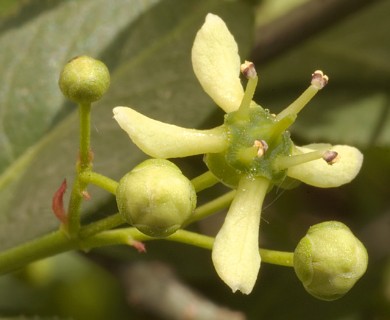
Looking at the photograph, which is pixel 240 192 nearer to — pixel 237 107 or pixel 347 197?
pixel 237 107

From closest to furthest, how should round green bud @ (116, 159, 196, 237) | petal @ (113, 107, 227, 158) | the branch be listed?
round green bud @ (116, 159, 196, 237)
petal @ (113, 107, 227, 158)
the branch

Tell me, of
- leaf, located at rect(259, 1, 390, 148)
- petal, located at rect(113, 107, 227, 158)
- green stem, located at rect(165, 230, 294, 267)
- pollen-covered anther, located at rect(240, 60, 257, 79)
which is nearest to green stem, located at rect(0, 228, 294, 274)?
green stem, located at rect(165, 230, 294, 267)

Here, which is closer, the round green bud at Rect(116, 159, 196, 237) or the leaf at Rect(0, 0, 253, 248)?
the round green bud at Rect(116, 159, 196, 237)

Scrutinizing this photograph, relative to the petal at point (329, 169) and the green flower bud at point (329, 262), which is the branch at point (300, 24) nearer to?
the petal at point (329, 169)

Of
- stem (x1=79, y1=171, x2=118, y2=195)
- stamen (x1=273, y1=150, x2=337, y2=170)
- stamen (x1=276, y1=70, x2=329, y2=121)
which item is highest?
stamen (x1=276, y1=70, x2=329, y2=121)

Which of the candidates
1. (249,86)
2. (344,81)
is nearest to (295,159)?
(249,86)

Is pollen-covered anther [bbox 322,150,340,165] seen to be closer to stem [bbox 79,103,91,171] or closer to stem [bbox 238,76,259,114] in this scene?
stem [bbox 238,76,259,114]

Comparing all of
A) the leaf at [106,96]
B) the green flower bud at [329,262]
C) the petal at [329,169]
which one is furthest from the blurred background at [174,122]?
the green flower bud at [329,262]
